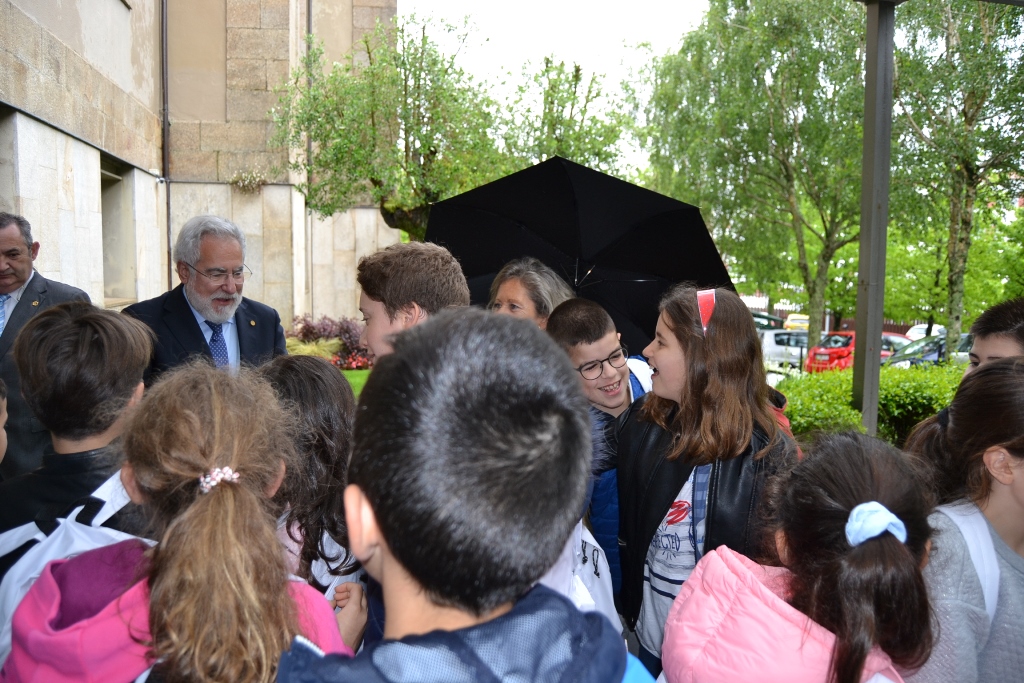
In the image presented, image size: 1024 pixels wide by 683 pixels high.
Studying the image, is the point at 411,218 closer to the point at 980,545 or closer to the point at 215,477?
the point at 980,545

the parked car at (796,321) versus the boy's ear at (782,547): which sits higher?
the boy's ear at (782,547)

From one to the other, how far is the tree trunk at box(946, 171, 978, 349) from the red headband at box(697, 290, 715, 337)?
9449 mm

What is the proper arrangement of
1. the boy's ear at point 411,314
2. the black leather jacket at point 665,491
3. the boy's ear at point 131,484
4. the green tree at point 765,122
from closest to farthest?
the boy's ear at point 131,484 < the black leather jacket at point 665,491 < the boy's ear at point 411,314 < the green tree at point 765,122

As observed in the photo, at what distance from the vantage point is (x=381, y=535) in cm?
110

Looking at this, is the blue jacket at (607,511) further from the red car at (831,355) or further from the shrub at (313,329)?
the red car at (831,355)

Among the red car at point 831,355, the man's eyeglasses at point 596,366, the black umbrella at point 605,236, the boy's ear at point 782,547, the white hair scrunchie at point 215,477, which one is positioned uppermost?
the black umbrella at point 605,236

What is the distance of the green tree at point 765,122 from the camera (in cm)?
1628

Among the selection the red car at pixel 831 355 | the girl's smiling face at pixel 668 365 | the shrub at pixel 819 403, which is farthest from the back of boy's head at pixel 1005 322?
Result: the red car at pixel 831 355

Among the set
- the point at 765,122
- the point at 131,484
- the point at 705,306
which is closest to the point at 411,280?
the point at 705,306

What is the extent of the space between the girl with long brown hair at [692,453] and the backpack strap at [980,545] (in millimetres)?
513

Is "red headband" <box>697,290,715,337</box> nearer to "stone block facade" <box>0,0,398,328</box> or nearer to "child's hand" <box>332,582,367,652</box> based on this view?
"child's hand" <box>332,582,367,652</box>

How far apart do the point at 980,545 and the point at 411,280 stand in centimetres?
186

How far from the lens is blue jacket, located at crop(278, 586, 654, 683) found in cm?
103

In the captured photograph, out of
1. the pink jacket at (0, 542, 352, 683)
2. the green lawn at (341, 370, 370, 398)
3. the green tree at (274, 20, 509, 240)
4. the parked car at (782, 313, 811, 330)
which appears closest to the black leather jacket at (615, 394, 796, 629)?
the pink jacket at (0, 542, 352, 683)
